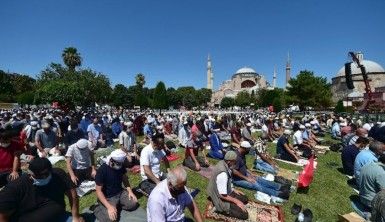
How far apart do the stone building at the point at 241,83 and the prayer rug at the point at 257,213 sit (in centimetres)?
12256

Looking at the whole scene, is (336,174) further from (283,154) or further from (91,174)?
(91,174)

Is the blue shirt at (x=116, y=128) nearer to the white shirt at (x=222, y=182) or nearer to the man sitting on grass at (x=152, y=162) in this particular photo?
the man sitting on grass at (x=152, y=162)

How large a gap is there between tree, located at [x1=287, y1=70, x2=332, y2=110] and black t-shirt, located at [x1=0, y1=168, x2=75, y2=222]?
184 feet

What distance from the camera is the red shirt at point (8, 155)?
6797mm

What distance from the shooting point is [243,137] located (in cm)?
1508

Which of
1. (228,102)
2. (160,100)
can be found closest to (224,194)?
(160,100)

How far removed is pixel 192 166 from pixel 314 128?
642 inches

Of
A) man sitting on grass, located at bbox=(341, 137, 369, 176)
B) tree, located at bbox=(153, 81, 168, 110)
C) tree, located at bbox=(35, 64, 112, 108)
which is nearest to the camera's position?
man sitting on grass, located at bbox=(341, 137, 369, 176)

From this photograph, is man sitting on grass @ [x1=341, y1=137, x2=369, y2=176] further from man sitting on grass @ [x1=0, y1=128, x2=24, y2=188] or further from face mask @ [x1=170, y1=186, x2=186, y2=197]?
man sitting on grass @ [x1=0, y1=128, x2=24, y2=188]

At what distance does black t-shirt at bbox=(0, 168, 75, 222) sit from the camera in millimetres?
4258

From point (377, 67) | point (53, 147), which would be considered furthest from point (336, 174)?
point (377, 67)

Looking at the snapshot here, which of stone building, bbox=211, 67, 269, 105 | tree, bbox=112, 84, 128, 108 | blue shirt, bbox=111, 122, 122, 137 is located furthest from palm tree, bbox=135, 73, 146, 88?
blue shirt, bbox=111, 122, 122, 137

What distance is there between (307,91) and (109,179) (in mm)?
55143

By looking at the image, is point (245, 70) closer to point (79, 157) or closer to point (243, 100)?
point (243, 100)
